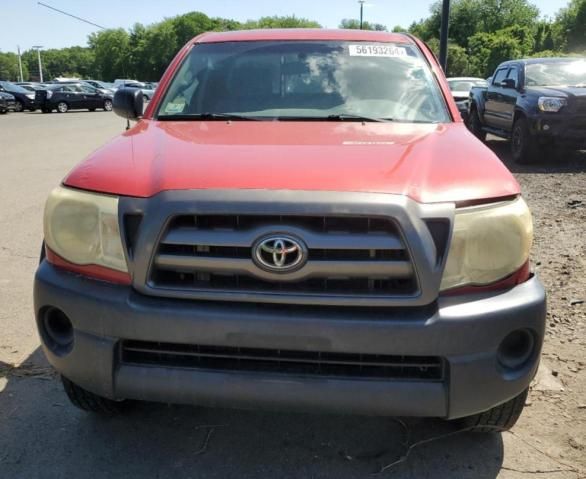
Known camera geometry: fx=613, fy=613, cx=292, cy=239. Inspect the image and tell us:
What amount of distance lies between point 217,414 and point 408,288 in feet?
4.23

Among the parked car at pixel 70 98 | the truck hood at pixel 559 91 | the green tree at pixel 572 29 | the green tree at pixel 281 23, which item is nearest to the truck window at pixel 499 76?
the truck hood at pixel 559 91

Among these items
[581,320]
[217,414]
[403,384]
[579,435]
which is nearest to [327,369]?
[403,384]

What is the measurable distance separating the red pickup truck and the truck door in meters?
9.78

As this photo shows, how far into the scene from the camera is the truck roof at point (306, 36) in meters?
3.87

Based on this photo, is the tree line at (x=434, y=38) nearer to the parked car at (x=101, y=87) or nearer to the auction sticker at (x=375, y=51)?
the parked car at (x=101, y=87)

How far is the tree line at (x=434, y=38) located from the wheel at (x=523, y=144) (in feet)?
131

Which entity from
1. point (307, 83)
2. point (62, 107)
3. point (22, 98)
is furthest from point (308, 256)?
point (62, 107)

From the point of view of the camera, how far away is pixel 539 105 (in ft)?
32.2

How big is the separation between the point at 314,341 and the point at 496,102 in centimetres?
1092

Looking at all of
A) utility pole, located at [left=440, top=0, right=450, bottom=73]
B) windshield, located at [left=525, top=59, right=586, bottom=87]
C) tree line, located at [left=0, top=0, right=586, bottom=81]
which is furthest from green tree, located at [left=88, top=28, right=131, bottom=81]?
windshield, located at [left=525, top=59, right=586, bottom=87]

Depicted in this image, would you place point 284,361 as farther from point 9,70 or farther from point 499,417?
point 9,70

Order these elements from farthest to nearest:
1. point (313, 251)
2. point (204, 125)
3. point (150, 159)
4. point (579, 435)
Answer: point (204, 125) < point (579, 435) < point (150, 159) < point (313, 251)

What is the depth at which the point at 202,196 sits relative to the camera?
2.13m

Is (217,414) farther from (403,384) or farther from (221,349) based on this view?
(403,384)
